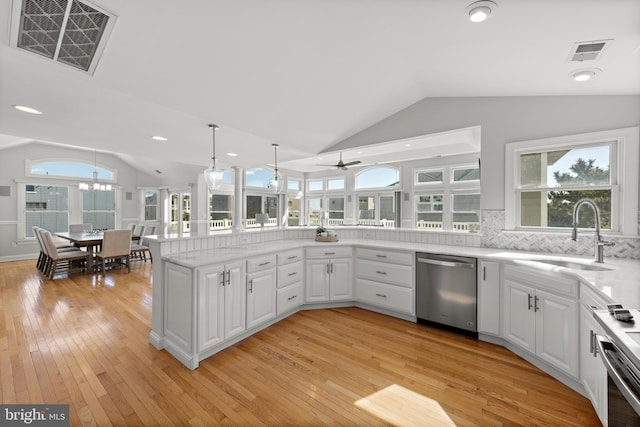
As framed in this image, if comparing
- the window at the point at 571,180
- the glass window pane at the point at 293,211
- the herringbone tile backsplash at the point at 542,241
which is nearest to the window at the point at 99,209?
the glass window pane at the point at 293,211

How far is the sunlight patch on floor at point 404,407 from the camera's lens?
1735 mm

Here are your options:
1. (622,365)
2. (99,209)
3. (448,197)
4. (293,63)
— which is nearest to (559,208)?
(622,365)

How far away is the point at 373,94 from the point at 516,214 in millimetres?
2268

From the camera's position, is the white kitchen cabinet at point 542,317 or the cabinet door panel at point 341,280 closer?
the white kitchen cabinet at point 542,317

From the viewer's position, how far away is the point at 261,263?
2982mm

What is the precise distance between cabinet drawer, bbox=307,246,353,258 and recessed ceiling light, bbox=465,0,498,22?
274 cm

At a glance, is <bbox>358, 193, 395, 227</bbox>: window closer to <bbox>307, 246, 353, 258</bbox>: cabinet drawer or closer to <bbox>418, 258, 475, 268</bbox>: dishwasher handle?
<bbox>307, 246, 353, 258</bbox>: cabinet drawer

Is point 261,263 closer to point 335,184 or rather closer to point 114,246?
point 114,246

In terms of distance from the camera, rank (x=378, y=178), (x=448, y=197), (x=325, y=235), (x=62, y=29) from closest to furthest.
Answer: (x=62, y=29)
(x=325, y=235)
(x=448, y=197)
(x=378, y=178)

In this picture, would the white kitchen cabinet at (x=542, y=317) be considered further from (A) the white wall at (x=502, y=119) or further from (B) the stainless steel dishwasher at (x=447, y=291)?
(A) the white wall at (x=502, y=119)

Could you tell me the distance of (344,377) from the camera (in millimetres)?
2191

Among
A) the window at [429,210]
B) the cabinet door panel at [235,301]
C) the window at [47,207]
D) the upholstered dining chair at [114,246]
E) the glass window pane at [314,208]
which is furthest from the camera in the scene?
the glass window pane at [314,208]

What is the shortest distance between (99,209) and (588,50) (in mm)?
11456

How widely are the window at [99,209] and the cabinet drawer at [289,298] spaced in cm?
849
